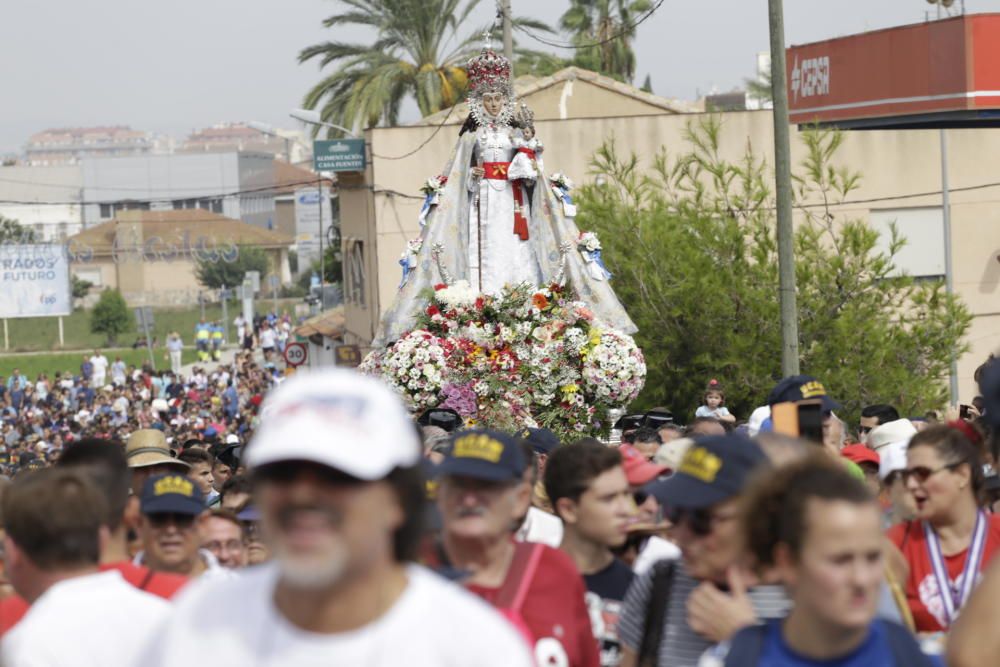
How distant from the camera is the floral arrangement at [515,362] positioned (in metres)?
14.0

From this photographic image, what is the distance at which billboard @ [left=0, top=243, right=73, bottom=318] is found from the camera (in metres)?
63.8

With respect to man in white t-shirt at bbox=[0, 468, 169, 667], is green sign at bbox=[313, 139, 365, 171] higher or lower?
higher

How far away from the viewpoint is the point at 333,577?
9.30 ft

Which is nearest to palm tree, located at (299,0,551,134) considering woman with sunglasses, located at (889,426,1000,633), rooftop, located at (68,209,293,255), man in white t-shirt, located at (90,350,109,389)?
man in white t-shirt, located at (90,350,109,389)

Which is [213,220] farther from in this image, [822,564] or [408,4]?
[822,564]

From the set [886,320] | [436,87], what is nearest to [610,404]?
[886,320]

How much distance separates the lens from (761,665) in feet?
11.8

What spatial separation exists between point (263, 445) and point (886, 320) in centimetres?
1677

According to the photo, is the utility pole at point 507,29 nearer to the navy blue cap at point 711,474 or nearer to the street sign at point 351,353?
the street sign at point 351,353

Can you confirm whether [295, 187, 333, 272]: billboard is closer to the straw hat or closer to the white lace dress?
the white lace dress

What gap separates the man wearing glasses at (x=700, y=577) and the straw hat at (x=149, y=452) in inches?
210

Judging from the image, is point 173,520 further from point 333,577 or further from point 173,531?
point 333,577

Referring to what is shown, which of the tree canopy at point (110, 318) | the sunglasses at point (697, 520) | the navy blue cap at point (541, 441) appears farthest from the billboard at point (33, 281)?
the sunglasses at point (697, 520)

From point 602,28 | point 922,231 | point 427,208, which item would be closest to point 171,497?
point 427,208
